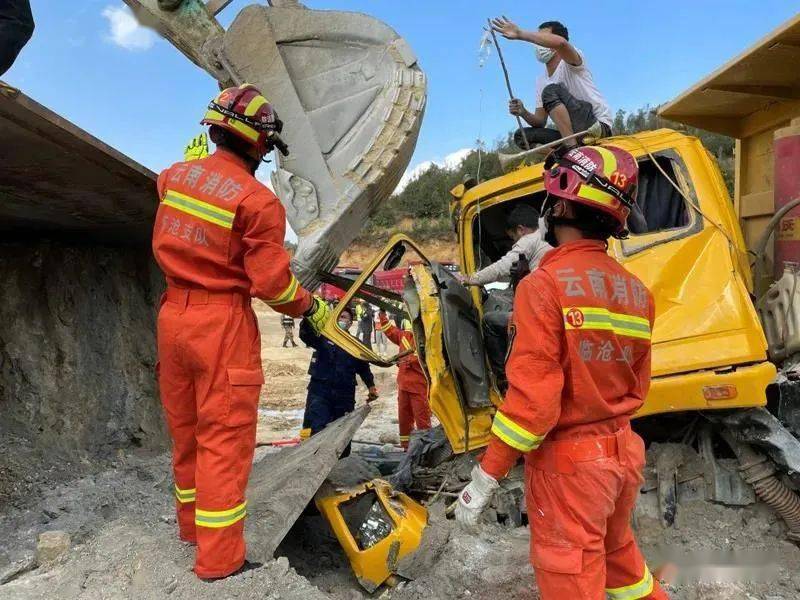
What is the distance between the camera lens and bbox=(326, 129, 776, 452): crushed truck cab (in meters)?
2.99

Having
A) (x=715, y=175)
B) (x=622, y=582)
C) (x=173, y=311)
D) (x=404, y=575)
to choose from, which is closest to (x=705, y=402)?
(x=622, y=582)

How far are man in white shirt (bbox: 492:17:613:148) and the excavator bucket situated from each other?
1009 mm

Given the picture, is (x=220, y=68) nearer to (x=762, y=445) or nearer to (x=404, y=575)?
(x=404, y=575)

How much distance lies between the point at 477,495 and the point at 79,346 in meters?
3.32

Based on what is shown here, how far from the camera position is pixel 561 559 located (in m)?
1.97

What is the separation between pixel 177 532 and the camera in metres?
2.91

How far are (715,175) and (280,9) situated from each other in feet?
9.39

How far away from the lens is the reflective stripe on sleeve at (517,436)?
1.97 meters

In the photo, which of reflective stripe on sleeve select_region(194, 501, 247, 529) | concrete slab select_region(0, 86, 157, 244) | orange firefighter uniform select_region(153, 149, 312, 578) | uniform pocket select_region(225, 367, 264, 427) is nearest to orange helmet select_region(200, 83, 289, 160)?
orange firefighter uniform select_region(153, 149, 312, 578)

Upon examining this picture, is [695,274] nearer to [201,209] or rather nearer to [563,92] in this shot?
[563,92]

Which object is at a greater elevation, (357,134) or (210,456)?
(357,134)

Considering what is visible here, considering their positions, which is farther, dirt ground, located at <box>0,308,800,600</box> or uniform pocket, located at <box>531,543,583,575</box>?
dirt ground, located at <box>0,308,800,600</box>

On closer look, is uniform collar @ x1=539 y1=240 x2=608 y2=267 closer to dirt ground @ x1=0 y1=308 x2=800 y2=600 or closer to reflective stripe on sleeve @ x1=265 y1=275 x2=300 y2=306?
reflective stripe on sleeve @ x1=265 y1=275 x2=300 y2=306

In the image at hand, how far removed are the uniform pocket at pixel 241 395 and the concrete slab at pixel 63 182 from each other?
126 cm
